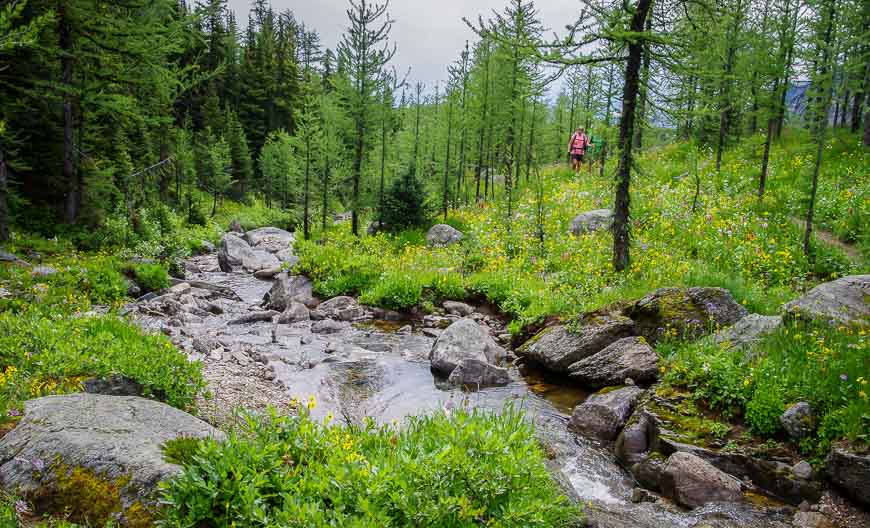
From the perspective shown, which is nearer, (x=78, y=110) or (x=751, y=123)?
(x=78, y=110)

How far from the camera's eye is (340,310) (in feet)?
45.8

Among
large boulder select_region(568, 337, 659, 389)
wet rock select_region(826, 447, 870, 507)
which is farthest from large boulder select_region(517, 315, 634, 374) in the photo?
wet rock select_region(826, 447, 870, 507)

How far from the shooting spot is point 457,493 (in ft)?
11.6

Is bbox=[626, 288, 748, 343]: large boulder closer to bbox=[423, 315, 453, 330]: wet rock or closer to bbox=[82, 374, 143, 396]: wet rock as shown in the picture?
bbox=[423, 315, 453, 330]: wet rock

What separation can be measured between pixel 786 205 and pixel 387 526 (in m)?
16.8

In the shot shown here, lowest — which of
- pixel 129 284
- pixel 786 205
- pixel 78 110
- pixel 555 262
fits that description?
pixel 129 284

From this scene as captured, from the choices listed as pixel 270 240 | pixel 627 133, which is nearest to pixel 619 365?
pixel 627 133

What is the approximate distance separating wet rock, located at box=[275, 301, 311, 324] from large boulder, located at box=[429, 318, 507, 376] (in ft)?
16.2

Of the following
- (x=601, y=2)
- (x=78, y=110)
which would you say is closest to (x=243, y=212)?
(x=78, y=110)

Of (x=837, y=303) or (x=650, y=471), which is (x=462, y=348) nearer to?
(x=650, y=471)

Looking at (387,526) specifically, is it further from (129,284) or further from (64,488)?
(129,284)

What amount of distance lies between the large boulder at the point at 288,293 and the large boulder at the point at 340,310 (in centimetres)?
83

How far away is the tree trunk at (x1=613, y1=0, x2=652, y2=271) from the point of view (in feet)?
34.1

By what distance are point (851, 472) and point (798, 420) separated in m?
0.85
